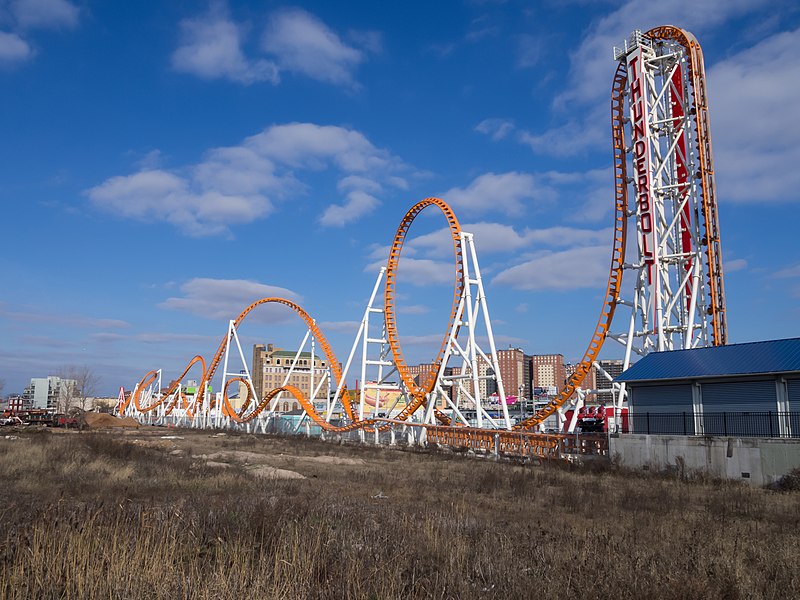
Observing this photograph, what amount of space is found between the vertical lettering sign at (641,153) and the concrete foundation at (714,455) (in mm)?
10088

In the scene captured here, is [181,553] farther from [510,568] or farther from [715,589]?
[715,589]

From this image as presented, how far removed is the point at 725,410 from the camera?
19.3 metres

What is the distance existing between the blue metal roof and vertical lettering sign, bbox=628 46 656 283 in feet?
21.1

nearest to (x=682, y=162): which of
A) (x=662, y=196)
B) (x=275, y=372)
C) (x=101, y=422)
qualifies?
(x=662, y=196)

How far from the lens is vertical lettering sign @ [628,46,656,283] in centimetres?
2794

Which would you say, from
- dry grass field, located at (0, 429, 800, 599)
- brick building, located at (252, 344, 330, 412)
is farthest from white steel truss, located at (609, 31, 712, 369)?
brick building, located at (252, 344, 330, 412)

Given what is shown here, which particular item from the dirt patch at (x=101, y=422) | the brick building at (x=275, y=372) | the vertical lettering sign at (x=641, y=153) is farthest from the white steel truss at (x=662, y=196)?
the brick building at (x=275, y=372)

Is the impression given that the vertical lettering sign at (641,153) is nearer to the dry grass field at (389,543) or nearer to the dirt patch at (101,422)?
the dry grass field at (389,543)

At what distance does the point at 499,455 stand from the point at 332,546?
1941 centimetres

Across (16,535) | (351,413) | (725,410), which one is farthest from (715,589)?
(351,413)

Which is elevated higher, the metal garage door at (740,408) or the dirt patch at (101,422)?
the metal garage door at (740,408)

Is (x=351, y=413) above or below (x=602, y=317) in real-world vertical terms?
below

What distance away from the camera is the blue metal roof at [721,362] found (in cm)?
1850

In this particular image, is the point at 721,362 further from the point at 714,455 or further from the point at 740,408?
the point at 714,455
